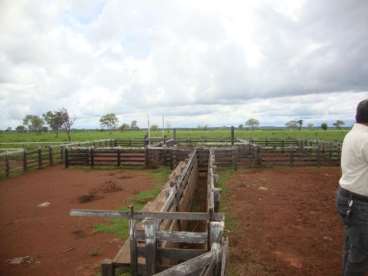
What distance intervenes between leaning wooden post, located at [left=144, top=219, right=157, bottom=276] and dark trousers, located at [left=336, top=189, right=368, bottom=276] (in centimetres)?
212

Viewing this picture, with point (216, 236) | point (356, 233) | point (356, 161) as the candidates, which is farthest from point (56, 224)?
point (356, 161)

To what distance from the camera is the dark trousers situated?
3.22 meters

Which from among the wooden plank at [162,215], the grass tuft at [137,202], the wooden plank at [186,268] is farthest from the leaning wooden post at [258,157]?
the wooden plank at [186,268]

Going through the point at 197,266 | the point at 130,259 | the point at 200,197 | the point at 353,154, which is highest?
the point at 353,154

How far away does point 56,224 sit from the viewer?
797 centimetres

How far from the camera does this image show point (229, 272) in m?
5.10

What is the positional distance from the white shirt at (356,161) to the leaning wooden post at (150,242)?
2196 millimetres

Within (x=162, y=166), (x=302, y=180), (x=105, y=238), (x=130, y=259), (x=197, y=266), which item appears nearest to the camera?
(x=197, y=266)

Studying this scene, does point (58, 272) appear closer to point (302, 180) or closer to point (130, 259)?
point (130, 259)

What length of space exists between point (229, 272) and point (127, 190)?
7.44 meters

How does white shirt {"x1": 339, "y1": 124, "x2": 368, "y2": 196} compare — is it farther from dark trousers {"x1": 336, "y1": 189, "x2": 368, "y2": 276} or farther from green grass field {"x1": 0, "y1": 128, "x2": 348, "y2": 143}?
green grass field {"x1": 0, "y1": 128, "x2": 348, "y2": 143}

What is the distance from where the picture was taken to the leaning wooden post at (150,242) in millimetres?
3730

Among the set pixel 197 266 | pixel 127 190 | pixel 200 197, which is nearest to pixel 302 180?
pixel 200 197

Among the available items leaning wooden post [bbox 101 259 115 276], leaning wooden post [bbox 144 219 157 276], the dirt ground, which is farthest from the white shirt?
the dirt ground
